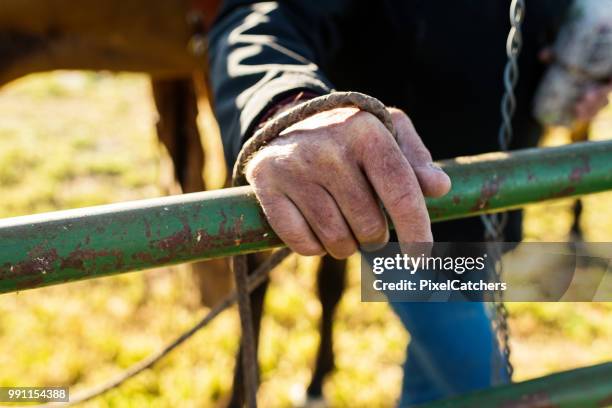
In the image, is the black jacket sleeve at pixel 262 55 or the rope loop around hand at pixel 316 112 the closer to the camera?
the rope loop around hand at pixel 316 112

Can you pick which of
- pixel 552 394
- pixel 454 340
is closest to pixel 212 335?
pixel 454 340

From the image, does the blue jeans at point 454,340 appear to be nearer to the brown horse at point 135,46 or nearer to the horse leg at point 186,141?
the brown horse at point 135,46

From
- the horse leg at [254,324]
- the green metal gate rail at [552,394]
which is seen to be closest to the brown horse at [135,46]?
the horse leg at [254,324]

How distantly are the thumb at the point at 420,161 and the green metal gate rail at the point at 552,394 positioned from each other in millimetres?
204

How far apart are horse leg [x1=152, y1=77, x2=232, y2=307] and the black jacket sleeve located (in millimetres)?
1356

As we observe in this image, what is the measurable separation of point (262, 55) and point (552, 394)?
1.71 feet

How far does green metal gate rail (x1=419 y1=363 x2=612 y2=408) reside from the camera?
0.58 m

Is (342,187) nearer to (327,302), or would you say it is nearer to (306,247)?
(306,247)

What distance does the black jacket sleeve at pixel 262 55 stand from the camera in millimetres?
696

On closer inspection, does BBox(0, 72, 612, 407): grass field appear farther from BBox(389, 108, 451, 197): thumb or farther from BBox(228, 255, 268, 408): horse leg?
BBox(389, 108, 451, 197): thumb

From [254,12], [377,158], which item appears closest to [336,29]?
[254,12]

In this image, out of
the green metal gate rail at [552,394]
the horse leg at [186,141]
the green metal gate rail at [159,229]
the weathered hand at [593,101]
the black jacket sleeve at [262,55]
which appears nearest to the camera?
the green metal gate rail at [159,229]

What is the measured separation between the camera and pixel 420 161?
1.86 ft

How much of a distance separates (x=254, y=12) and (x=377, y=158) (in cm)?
45
